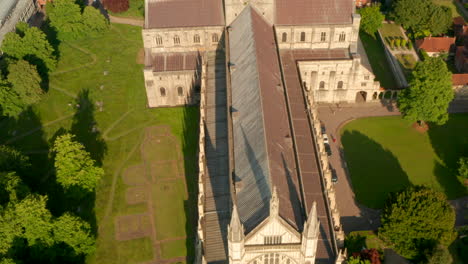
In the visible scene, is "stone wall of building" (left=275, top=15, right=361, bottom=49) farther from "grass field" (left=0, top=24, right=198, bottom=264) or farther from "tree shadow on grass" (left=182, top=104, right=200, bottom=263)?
"grass field" (left=0, top=24, right=198, bottom=264)

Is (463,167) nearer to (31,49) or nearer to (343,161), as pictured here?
(343,161)

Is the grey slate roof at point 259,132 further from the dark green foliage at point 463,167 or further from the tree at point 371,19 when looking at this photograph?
the tree at point 371,19

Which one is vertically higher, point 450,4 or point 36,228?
point 450,4

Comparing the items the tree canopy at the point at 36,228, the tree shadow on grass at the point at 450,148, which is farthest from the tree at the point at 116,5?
the tree shadow on grass at the point at 450,148

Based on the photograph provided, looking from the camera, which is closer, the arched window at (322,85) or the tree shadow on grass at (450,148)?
the tree shadow on grass at (450,148)

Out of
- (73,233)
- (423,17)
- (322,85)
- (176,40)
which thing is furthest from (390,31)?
(73,233)

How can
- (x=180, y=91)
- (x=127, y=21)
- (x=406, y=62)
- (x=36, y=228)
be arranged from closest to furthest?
(x=36, y=228) < (x=180, y=91) < (x=406, y=62) < (x=127, y=21)

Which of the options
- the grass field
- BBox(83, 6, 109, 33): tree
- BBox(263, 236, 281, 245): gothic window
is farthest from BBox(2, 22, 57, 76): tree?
BBox(263, 236, 281, 245): gothic window
